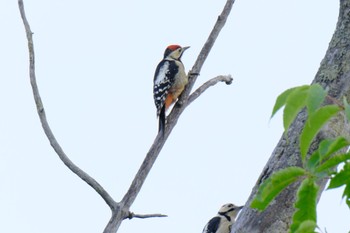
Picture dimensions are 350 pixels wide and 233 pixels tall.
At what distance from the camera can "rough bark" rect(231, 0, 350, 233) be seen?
2902mm

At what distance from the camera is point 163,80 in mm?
8906

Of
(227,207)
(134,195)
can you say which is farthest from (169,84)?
(134,195)

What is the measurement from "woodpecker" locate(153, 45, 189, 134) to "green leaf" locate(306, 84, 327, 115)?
18.8ft

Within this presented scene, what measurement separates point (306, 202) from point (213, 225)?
5.43 metres

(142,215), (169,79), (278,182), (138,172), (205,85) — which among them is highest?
(169,79)

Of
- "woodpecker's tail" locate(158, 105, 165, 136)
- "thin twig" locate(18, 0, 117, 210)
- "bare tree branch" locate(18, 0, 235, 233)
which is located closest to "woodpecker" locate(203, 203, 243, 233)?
"woodpecker's tail" locate(158, 105, 165, 136)

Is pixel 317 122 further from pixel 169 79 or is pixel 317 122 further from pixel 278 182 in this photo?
pixel 169 79

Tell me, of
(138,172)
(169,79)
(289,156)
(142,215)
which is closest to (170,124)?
(138,172)

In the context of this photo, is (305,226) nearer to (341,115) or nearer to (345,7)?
(341,115)

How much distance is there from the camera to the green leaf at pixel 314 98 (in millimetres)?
1528

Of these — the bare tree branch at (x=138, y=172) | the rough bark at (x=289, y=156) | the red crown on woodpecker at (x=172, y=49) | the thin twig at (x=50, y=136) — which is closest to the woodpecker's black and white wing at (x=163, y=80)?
the red crown on woodpecker at (x=172, y=49)

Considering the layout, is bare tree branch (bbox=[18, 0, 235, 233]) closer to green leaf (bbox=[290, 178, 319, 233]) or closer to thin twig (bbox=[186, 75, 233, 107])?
thin twig (bbox=[186, 75, 233, 107])

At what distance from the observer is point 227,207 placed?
7414 mm

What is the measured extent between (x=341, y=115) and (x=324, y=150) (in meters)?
1.50
